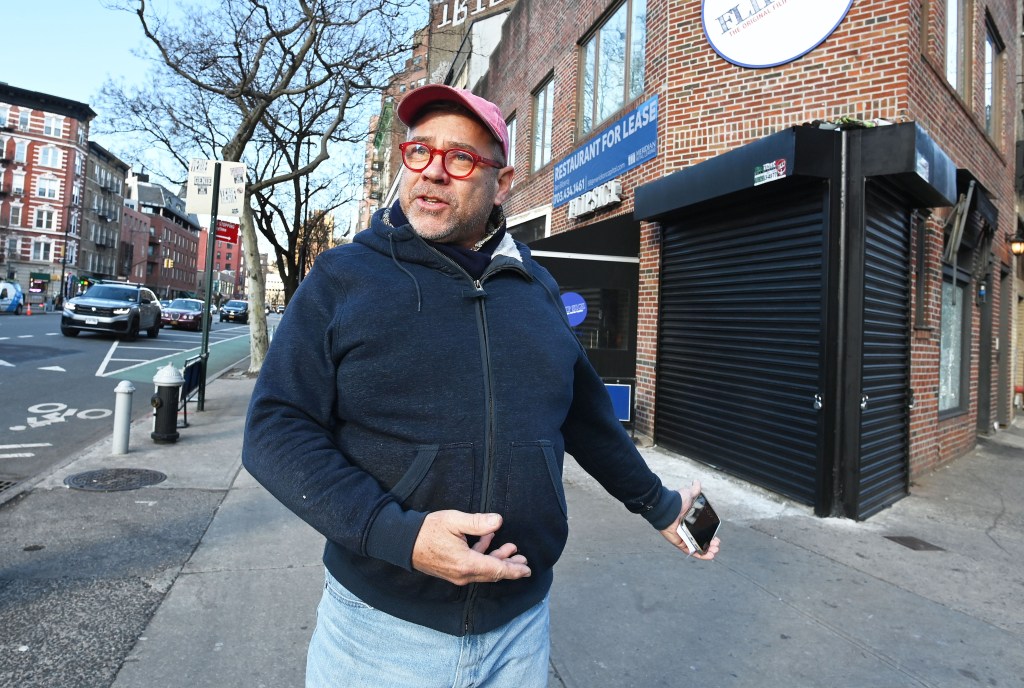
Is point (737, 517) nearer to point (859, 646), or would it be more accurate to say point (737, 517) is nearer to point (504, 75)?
point (859, 646)

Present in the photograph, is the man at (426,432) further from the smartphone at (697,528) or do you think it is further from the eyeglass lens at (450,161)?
the smartphone at (697,528)

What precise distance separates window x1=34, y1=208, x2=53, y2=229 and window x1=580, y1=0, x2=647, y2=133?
69.4 meters

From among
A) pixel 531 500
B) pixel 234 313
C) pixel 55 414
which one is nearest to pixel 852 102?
pixel 531 500

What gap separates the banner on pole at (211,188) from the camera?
976 cm

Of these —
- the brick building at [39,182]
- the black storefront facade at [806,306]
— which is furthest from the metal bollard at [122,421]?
the brick building at [39,182]

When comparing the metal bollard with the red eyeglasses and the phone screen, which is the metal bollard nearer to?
the red eyeglasses

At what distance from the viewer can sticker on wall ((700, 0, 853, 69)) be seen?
654cm

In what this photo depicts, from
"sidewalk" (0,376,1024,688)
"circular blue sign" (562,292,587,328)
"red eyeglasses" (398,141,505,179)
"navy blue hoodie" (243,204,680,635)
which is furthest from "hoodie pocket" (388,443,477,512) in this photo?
"circular blue sign" (562,292,587,328)

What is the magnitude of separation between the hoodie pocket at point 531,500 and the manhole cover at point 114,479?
16.9 feet

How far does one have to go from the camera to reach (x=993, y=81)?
975cm

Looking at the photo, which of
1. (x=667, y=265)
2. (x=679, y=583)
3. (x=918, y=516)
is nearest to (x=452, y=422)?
(x=679, y=583)

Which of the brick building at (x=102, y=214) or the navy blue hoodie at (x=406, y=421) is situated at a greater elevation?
the brick building at (x=102, y=214)

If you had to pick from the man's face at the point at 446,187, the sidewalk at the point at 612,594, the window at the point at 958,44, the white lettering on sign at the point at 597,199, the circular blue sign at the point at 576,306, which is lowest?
the sidewalk at the point at 612,594

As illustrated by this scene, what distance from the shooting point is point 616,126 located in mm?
8922
